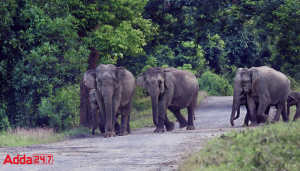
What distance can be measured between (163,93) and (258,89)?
331cm

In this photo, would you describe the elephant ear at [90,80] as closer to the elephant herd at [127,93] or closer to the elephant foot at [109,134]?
the elephant herd at [127,93]

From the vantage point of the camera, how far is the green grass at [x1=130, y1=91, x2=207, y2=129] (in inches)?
883

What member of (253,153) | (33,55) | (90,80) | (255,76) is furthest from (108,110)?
(253,153)

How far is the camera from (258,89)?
17.5 metres

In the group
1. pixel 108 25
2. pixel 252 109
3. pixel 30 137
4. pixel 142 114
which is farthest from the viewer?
pixel 142 114

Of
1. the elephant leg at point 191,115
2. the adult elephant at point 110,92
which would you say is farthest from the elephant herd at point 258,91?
the adult elephant at point 110,92

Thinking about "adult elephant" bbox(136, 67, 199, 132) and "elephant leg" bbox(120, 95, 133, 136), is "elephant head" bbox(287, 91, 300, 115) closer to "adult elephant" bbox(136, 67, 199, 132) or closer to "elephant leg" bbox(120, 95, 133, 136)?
"adult elephant" bbox(136, 67, 199, 132)

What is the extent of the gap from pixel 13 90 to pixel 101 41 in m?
3.87

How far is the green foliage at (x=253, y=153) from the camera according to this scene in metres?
8.02

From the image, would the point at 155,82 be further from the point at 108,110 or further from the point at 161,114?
the point at 108,110

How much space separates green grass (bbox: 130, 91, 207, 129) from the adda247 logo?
415 inches

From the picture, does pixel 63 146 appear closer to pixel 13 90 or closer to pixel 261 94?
pixel 13 90

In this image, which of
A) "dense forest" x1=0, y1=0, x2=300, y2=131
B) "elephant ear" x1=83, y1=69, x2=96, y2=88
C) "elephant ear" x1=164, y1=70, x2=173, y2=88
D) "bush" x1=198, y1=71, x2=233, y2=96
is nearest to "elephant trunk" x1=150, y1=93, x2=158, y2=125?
"elephant ear" x1=164, y1=70, x2=173, y2=88

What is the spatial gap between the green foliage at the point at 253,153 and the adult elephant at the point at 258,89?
6.44 metres
